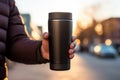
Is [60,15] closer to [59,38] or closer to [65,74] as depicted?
[59,38]

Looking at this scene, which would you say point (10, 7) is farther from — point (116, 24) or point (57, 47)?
point (116, 24)

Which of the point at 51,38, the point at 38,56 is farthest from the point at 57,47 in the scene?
the point at 38,56

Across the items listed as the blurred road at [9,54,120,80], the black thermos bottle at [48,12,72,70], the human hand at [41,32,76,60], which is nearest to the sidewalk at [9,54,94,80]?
the blurred road at [9,54,120,80]

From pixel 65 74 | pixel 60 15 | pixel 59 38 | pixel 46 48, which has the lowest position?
pixel 65 74

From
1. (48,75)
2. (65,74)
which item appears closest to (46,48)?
(48,75)

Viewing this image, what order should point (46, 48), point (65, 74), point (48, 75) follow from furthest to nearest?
1. point (65, 74)
2. point (48, 75)
3. point (46, 48)

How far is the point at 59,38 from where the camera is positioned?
259cm

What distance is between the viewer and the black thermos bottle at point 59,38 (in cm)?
255

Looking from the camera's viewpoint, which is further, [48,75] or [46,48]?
[48,75]

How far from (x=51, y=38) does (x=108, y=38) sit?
8795 centimetres

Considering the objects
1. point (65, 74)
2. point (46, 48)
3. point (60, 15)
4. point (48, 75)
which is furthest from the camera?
point (65, 74)

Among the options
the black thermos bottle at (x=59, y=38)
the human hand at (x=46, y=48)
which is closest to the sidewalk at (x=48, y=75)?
the human hand at (x=46, y=48)

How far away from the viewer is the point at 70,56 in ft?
8.74

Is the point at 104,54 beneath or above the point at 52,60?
beneath
